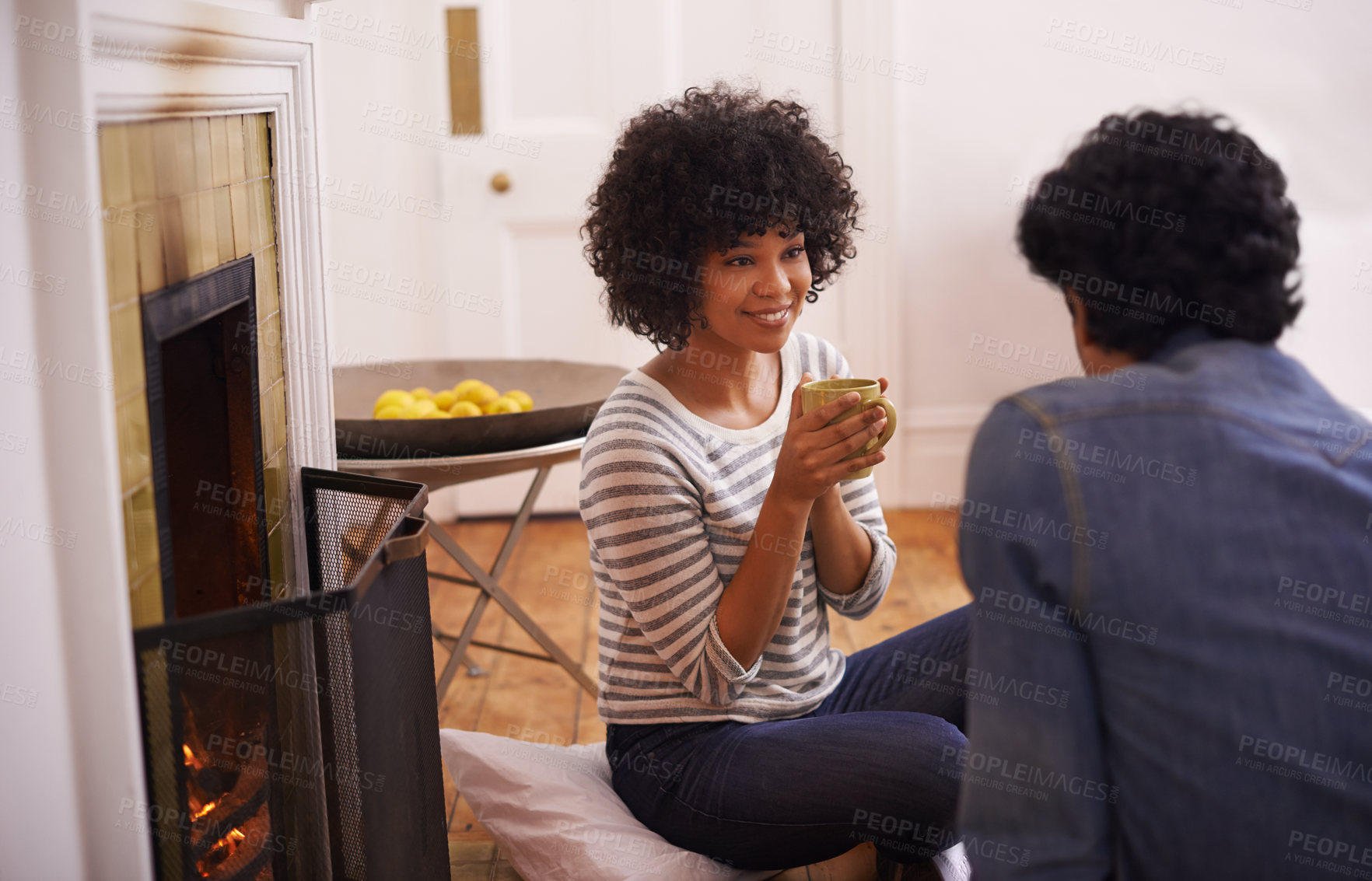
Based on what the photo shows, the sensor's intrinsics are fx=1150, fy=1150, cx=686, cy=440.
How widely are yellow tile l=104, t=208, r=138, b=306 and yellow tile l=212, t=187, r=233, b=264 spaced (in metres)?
0.24

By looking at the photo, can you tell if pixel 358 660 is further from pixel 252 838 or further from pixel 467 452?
pixel 467 452

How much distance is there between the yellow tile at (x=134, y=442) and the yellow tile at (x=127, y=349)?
1 centimetres

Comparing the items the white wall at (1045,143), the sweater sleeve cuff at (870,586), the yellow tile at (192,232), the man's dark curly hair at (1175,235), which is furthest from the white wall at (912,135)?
the man's dark curly hair at (1175,235)

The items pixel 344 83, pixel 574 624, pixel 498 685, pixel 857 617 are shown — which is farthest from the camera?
pixel 344 83

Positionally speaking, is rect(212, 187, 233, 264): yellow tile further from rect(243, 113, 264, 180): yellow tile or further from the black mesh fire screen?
the black mesh fire screen

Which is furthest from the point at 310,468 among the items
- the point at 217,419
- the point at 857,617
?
the point at 857,617

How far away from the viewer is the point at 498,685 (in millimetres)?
2549

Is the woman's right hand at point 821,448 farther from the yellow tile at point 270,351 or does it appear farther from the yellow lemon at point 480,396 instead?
the yellow lemon at point 480,396

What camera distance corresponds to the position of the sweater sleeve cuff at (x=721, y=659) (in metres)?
1.44

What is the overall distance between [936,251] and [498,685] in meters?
1.97

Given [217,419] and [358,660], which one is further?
[217,419]

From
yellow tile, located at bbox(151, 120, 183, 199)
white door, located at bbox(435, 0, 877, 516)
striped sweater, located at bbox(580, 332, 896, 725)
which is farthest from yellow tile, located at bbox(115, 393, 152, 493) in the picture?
white door, located at bbox(435, 0, 877, 516)

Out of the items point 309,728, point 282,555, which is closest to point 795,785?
point 309,728

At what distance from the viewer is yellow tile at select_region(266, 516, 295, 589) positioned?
56.9 inches
